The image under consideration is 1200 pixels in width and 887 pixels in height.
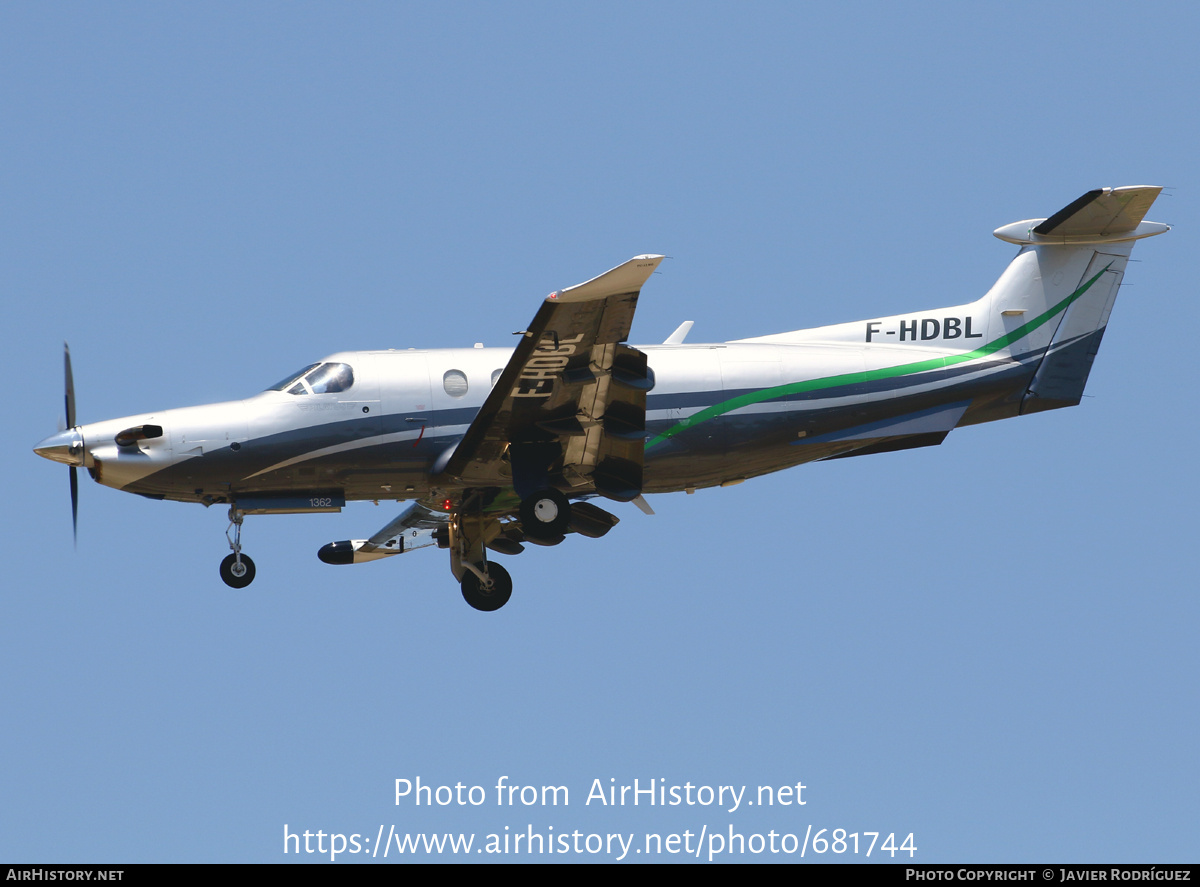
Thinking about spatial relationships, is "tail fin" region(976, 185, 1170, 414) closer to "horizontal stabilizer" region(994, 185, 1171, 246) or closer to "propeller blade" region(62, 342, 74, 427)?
"horizontal stabilizer" region(994, 185, 1171, 246)

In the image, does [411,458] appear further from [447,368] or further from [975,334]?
[975,334]

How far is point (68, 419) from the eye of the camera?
2350 cm

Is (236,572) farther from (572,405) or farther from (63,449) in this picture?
(572,405)

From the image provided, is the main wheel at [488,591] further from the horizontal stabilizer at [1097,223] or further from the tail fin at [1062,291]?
the horizontal stabilizer at [1097,223]

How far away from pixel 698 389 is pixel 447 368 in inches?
149

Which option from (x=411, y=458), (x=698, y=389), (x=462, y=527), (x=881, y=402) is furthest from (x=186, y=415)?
(x=881, y=402)

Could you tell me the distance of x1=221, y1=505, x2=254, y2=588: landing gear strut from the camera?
22344mm

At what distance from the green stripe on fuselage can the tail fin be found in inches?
0.9

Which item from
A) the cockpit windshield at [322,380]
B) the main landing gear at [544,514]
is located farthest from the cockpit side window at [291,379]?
the main landing gear at [544,514]

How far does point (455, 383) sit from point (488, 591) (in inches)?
152

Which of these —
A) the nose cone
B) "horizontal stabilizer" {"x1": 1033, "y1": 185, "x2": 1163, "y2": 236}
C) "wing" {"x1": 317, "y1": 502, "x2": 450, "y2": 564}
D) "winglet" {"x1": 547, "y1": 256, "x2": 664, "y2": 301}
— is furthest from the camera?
"wing" {"x1": 317, "y1": 502, "x2": 450, "y2": 564}

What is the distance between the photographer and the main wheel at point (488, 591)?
24.4 meters

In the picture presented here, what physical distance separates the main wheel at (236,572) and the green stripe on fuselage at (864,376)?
624 centimetres

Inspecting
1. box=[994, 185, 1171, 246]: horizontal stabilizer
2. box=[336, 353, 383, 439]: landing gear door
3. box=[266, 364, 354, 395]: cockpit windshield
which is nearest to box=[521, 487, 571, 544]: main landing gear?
box=[336, 353, 383, 439]: landing gear door
